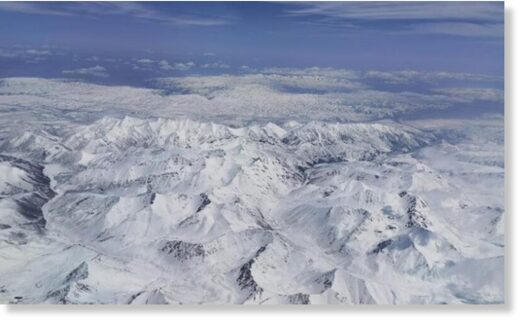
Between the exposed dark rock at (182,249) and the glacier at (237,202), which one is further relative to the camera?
the exposed dark rock at (182,249)

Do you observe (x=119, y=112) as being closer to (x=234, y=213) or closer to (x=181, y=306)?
(x=234, y=213)

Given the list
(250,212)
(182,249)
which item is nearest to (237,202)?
(250,212)

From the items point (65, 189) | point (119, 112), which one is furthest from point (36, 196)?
point (119, 112)

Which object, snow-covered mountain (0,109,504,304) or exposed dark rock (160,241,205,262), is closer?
snow-covered mountain (0,109,504,304)

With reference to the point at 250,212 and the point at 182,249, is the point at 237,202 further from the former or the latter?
the point at 182,249

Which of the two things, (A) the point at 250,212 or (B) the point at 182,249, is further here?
(A) the point at 250,212
